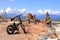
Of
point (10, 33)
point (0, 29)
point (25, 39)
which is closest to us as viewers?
point (25, 39)

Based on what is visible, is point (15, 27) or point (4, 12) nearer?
point (15, 27)

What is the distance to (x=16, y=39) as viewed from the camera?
2012 centimetres

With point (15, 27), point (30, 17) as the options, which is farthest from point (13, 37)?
point (30, 17)

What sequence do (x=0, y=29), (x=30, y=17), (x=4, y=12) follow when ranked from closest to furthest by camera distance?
(x=0, y=29) → (x=30, y=17) → (x=4, y=12)

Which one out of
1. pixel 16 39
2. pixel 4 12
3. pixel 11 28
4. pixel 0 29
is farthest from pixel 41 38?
pixel 4 12

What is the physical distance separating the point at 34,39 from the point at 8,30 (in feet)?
12.5

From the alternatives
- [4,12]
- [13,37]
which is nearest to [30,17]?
[4,12]

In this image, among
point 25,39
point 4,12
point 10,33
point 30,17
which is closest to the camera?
point 25,39

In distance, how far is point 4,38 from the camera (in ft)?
66.9

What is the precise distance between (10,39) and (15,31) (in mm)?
4262

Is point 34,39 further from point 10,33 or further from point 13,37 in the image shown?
point 10,33

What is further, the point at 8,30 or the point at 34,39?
the point at 8,30

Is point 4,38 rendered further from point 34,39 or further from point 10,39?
point 34,39

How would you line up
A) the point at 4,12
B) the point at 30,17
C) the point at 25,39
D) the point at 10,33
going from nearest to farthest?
the point at 25,39, the point at 10,33, the point at 30,17, the point at 4,12
